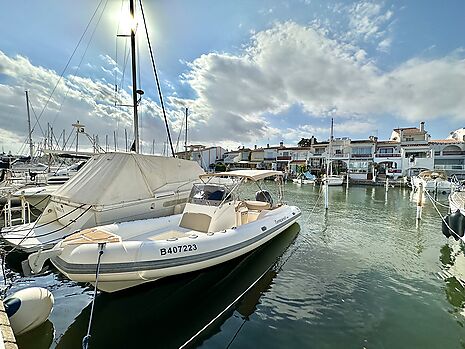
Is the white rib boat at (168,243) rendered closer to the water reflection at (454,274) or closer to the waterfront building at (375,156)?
the water reflection at (454,274)

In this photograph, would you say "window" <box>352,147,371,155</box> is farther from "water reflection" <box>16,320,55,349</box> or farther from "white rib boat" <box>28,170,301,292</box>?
"water reflection" <box>16,320,55,349</box>

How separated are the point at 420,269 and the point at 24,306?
846 cm

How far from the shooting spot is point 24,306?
11.8ft

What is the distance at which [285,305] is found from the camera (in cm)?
471

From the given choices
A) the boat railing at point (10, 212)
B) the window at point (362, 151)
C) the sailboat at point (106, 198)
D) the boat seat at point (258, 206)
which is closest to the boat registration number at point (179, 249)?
the sailboat at point (106, 198)

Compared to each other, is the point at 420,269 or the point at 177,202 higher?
the point at 177,202

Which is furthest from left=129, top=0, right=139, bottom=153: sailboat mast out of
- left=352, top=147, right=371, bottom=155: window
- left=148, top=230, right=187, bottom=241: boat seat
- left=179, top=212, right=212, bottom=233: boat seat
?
left=352, top=147, right=371, bottom=155: window

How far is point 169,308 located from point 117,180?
427 centimetres

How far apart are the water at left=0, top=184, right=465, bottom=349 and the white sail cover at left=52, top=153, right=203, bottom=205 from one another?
7.13 feet

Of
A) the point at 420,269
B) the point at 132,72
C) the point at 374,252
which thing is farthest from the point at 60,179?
the point at 420,269

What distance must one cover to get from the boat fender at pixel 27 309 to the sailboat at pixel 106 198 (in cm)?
194

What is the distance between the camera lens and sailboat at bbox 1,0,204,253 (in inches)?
250

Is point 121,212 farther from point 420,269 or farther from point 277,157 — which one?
point 277,157

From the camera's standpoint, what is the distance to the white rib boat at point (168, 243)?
159 inches
